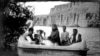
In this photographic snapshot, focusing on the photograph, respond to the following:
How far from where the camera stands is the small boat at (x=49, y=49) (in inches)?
124

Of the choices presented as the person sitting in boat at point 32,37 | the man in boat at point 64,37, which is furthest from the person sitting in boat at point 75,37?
the person sitting in boat at point 32,37

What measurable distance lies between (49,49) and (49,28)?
0.43 metres

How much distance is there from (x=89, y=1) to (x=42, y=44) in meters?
1.33

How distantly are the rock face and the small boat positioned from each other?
0.46 m

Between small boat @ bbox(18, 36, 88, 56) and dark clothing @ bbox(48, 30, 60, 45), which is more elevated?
dark clothing @ bbox(48, 30, 60, 45)

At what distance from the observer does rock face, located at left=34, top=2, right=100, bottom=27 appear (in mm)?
3270

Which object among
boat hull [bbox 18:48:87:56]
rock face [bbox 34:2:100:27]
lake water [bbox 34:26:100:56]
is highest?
rock face [bbox 34:2:100:27]

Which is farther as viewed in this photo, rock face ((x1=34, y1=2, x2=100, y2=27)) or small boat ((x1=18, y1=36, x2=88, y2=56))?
rock face ((x1=34, y1=2, x2=100, y2=27))

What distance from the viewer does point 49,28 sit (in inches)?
130

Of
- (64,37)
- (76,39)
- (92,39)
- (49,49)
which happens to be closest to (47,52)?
(49,49)

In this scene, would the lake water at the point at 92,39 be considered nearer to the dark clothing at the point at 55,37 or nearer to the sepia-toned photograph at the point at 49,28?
the sepia-toned photograph at the point at 49,28

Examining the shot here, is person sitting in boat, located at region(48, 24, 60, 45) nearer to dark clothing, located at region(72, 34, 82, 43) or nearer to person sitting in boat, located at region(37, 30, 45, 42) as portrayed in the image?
person sitting in boat, located at region(37, 30, 45, 42)

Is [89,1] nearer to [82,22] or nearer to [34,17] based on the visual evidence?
[82,22]

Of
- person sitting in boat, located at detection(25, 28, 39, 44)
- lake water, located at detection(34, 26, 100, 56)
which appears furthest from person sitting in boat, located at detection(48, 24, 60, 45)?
lake water, located at detection(34, 26, 100, 56)
